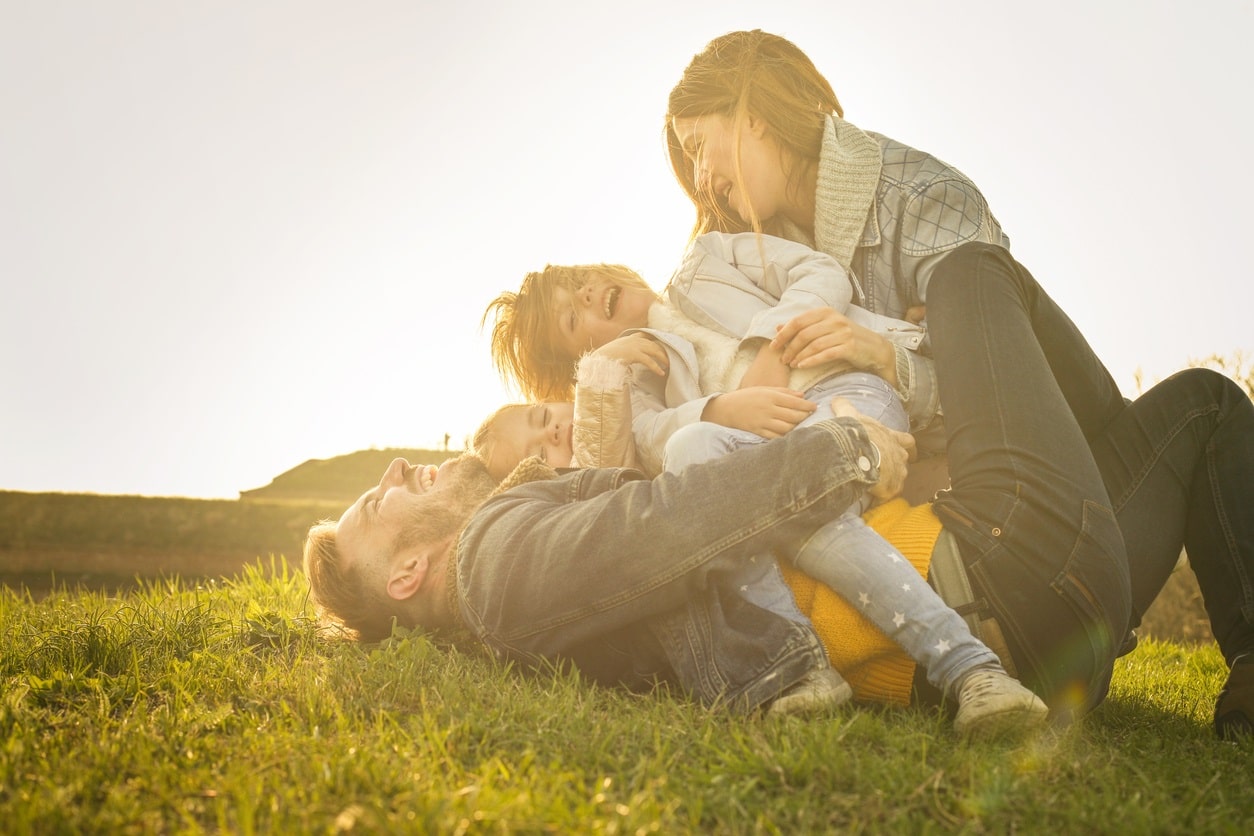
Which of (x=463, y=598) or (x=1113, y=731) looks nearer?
(x=463, y=598)

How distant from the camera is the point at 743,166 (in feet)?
13.0

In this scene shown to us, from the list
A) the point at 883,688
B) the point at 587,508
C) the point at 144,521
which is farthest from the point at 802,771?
the point at 144,521

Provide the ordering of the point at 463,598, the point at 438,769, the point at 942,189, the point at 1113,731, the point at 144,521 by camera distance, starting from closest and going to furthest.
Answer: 1. the point at 438,769
2. the point at 463,598
3. the point at 1113,731
4. the point at 942,189
5. the point at 144,521

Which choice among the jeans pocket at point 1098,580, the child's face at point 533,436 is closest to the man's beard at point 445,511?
the child's face at point 533,436

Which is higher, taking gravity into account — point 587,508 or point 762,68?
point 762,68

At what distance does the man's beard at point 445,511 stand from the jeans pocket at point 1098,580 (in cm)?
183

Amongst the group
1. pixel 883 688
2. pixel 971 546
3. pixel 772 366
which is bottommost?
pixel 883 688

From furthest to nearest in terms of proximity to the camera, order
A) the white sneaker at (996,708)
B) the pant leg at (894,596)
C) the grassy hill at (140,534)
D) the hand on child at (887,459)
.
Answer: the grassy hill at (140,534) → the hand on child at (887,459) → the pant leg at (894,596) → the white sneaker at (996,708)

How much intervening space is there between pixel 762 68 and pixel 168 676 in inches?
127

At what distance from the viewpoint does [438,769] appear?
201 centimetres

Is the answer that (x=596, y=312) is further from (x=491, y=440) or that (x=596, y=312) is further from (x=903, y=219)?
(x=903, y=219)

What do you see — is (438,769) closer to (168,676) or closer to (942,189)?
(168,676)

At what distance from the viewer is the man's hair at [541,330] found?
451 centimetres

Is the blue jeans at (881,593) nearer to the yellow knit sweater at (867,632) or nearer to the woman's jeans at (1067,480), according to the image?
the yellow knit sweater at (867,632)
